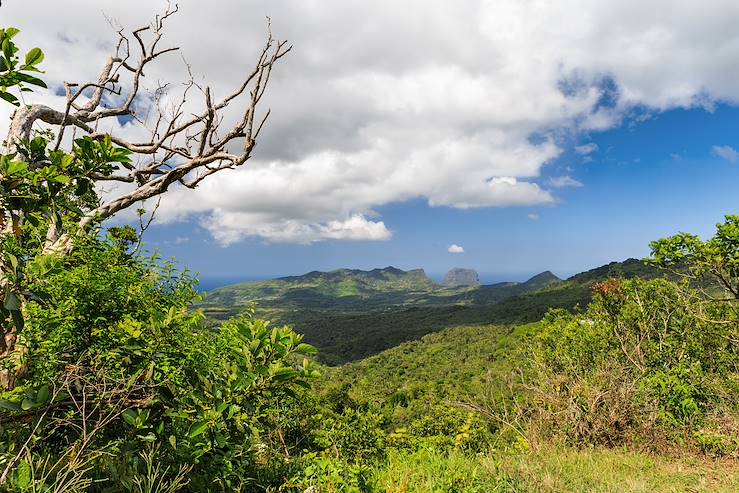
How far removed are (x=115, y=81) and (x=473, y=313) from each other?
638 feet

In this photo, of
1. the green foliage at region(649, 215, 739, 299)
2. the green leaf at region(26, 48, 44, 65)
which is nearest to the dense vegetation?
the green leaf at region(26, 48, 44, 65)

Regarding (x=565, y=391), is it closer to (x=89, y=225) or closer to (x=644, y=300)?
(x=89, y=225)

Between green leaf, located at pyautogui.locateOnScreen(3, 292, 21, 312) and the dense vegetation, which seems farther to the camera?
the dense vegetation

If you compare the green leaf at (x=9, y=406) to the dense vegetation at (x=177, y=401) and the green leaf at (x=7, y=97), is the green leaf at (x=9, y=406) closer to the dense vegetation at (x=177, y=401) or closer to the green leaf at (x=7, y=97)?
the dense vegetation at (x=177, y=401)

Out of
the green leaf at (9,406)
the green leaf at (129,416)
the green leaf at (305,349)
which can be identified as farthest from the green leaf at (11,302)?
the green leaf at (305,349)

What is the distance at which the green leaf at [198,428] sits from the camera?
328 cm

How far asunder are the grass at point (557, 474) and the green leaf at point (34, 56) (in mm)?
5315

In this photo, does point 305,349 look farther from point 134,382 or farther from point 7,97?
point 7,97

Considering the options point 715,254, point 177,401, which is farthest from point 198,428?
point 715,254

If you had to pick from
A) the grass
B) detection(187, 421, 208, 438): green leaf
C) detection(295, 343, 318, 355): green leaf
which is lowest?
the grass

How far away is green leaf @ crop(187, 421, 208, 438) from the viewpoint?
3.28 metres

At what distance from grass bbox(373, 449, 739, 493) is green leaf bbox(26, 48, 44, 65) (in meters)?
5.32

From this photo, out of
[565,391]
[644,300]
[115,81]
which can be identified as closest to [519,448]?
[565,391]

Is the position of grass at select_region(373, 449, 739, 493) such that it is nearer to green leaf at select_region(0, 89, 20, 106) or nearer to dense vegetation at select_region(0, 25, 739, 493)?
dense vegetation at select_region(0, 25, 739, 493)
